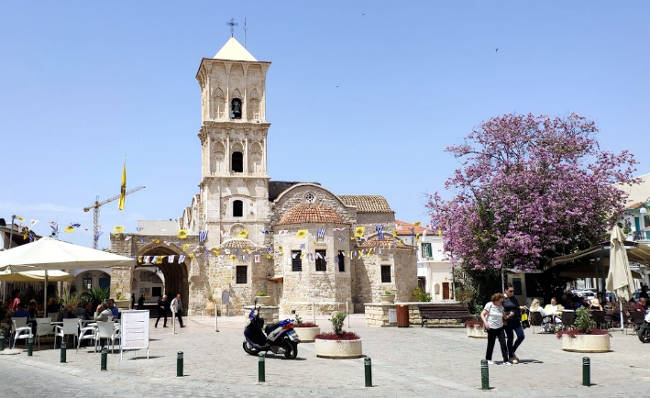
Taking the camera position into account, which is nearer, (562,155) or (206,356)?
(206,356)

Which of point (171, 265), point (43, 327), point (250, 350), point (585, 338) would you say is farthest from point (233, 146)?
point (585, 338)

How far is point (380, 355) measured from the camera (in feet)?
45.8

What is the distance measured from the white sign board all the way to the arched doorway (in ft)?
64.9

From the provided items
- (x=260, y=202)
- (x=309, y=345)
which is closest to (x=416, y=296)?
(x=260, y=202)

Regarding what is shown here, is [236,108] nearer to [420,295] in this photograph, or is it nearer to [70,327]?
[420,295]

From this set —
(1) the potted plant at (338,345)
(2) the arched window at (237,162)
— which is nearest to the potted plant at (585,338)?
(1) the potted plant at (338,345)

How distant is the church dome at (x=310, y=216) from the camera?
3491cm

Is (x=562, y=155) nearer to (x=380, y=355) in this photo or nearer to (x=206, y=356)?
(x=380, y=355)

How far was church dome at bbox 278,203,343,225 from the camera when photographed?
3491 cm

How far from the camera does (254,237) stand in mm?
37344

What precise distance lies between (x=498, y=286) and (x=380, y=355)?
12.3m

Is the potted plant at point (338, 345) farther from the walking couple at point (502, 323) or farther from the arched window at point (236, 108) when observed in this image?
the arched window at point (236, 108)

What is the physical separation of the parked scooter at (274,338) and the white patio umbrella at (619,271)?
9.61 m

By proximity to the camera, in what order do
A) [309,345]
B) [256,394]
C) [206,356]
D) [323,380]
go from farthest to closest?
[309,345] < [206,356] < [323,380] < [256,394]
